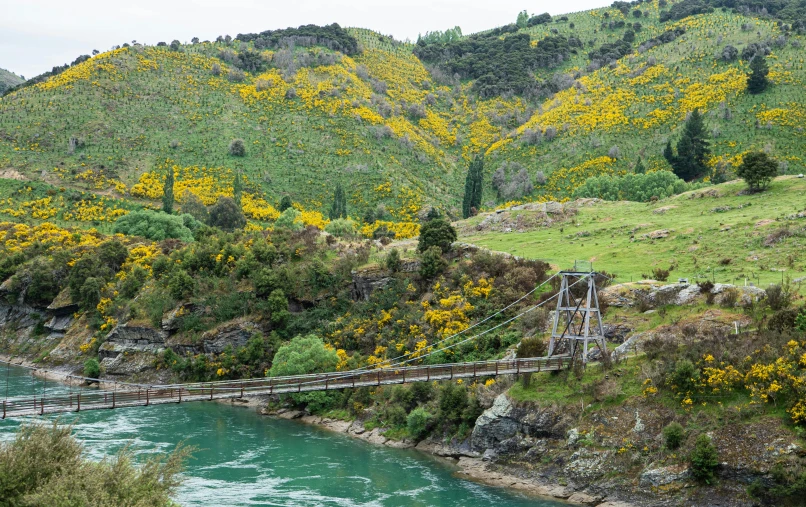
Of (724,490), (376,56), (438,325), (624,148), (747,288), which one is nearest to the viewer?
(724,490)

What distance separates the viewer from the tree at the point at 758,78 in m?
89.1

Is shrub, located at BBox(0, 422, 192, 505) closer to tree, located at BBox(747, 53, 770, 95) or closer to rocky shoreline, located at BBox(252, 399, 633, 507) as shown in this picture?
rocky shoreline, located at BBox(252, 399, 633, 507)

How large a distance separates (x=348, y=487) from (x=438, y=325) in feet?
53.3

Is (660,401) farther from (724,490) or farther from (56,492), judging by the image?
(56,492)

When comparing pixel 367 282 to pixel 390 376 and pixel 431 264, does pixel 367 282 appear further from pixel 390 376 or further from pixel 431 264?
pixel 390 376

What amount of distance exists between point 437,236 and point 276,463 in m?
23.2

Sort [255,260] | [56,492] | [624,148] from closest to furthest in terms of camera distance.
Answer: [56,492] < [255,260] < [624,148]

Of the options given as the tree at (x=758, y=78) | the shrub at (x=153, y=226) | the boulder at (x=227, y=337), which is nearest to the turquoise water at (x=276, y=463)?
the boulder at (x=227, y=337)

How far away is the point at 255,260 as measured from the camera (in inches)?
2350

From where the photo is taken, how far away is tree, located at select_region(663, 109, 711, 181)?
80.5 meters

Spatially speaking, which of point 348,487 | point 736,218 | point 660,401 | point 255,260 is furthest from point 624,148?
point 348,487

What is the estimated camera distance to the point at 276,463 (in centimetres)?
3603

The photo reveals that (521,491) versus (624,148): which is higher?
(624,148)

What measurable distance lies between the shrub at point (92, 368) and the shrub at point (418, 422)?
28.8 m
